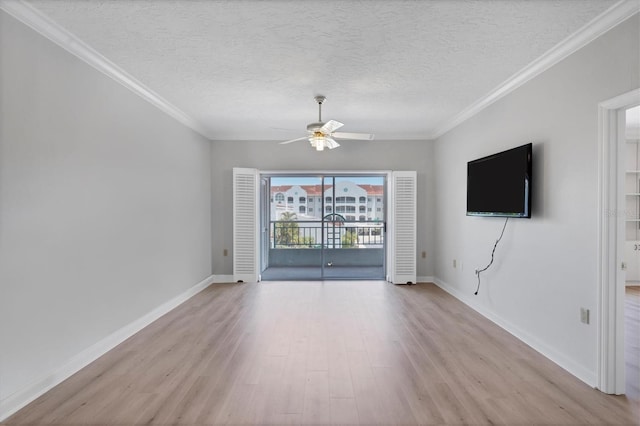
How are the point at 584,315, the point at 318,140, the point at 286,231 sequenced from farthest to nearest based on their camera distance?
the point at 286,231 < the point at 318,140 < the point at 584,315

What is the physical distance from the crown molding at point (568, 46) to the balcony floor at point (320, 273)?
3352 mm

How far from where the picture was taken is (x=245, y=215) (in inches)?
203

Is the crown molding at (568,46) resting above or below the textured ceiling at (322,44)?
below

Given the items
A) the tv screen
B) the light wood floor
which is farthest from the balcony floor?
the tv screen

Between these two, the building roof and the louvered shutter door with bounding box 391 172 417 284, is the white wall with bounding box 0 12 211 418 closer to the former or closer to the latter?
the building roof

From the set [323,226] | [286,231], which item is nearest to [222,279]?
[286,231]

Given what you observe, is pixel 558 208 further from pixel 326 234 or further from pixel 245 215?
pixel 245 215

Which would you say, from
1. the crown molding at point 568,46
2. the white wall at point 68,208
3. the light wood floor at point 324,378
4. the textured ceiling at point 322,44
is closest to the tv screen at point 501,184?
the crown molding at point 568,46

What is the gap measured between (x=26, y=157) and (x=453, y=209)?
465cm

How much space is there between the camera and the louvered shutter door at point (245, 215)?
16.8 ft

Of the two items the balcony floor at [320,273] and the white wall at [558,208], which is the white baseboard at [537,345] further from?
the balcony floor at [320,273]

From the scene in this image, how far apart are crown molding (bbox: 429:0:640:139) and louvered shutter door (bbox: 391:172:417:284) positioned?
5.60 feet

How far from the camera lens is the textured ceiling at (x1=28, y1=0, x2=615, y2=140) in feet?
6.35

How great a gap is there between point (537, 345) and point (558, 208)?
124 cm
